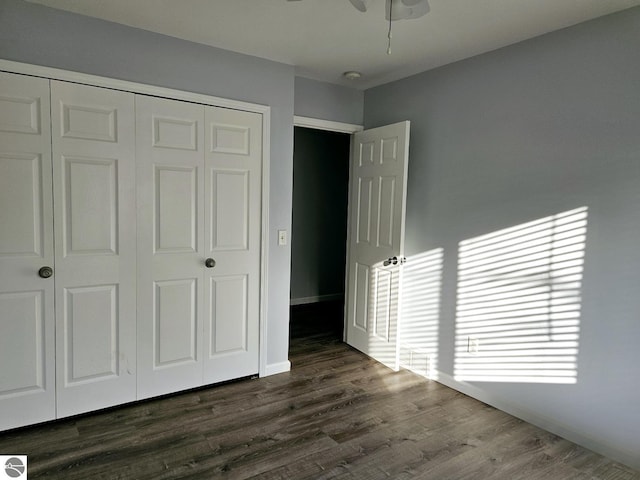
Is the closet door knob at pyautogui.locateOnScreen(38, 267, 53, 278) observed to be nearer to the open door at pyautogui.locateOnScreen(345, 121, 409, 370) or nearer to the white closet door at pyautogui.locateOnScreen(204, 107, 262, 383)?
the white closet door at pyautogui.locateOnScreen(204, 107, 262, 383)

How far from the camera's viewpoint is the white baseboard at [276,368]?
3252 mm

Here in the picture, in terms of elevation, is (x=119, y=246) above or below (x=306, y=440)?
above

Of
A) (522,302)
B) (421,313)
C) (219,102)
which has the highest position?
(219,102)

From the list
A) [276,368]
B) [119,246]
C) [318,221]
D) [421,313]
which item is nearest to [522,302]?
[421,313]

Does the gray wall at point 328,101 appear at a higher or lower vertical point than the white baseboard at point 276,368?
higher

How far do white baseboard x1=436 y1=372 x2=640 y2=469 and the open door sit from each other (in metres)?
0.54

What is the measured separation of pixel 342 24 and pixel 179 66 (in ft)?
3.67

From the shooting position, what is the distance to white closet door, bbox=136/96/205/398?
2648 millimetres

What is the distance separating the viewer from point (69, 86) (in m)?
2.36

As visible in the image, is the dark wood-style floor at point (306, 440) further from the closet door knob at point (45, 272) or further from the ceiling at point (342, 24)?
the ceiling at point (342, 24)

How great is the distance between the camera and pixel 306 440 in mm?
2363

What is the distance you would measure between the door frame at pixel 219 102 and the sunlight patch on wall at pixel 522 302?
1476 mm

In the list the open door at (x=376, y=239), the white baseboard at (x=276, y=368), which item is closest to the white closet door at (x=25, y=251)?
the white baseboard at (x=276, y=368)

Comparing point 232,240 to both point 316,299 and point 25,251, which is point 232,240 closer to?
point 25,251
